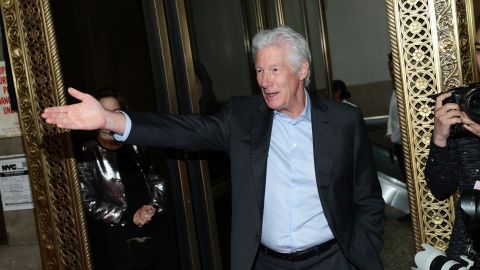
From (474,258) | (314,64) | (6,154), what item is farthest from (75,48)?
(314,64)

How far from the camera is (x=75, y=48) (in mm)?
3109

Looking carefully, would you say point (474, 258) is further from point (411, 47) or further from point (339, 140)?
point (411, 47)

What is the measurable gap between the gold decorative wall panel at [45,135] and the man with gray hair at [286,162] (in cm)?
120

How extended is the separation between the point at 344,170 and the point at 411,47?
66cm

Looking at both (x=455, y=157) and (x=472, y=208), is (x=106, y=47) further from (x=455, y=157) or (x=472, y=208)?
(x=472, y=208)

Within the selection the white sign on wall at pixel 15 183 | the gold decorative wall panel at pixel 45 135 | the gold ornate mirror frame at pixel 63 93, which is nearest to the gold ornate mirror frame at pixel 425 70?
the gold ornate mirror frame at pixel 63 93

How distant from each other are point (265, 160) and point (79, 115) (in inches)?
27.0

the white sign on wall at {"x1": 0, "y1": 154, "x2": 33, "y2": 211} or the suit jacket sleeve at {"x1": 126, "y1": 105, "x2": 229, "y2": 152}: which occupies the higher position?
the suit jacket sleeve at {"x1": 126, "y1": 105, "x2": 229, "y2": 152}

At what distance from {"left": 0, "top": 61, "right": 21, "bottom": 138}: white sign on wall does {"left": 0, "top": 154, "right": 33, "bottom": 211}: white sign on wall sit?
15 cm

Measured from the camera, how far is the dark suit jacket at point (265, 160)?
2201 millimetres

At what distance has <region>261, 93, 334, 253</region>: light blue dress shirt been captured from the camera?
2213 mm

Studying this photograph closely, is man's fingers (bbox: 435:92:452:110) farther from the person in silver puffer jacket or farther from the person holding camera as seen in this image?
the person in silver puffer jacket

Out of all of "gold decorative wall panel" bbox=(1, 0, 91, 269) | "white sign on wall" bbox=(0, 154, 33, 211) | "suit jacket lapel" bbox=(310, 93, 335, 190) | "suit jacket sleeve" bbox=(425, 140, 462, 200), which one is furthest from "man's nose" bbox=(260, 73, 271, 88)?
"white sign on wall" bbox=(0, 154, 33, 211)

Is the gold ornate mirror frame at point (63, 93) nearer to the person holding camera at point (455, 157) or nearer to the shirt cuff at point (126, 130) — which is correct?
the person holding camera at point (455, 157)
